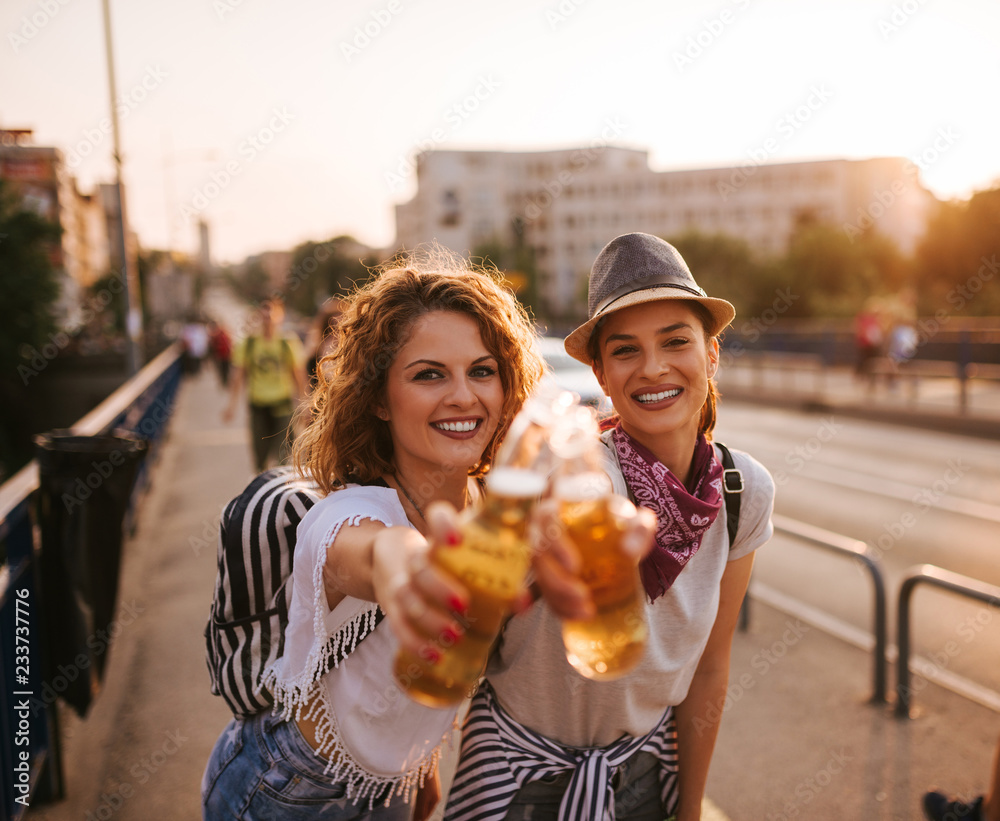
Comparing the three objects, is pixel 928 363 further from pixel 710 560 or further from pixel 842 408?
pixel 710 560

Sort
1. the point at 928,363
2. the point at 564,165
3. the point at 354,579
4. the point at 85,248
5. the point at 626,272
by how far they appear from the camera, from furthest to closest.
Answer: the point at 564,165 → the point at 85,248 → the point at 928,363 → the point at 626,272 → the point at 354,579

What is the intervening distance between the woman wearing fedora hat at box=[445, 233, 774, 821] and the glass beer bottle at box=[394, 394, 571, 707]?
75 cm

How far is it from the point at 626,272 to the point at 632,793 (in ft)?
4.54

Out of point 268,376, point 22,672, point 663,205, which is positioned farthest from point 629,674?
point 663,205

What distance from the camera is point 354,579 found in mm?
1379

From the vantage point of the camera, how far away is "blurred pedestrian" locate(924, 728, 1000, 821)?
8.17ft

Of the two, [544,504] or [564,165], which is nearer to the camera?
[544,504]

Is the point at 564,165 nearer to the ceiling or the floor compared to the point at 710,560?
nearer to the ceiling

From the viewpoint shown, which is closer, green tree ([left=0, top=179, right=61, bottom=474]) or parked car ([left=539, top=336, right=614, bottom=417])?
parked car ([left=539, top=336, right=614, bottom=417])

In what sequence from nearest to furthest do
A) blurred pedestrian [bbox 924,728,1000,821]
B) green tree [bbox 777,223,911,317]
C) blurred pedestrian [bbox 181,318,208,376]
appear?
blurred pedestrian [bbox 924,728,1000,821] < blurred pedestrian [bbox 181,318,208,376] < green tree [bbox 777,223,911,317]

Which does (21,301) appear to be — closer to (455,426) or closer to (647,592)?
(455,426)

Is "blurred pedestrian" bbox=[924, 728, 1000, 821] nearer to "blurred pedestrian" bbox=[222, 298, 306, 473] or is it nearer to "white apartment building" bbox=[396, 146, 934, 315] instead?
"blurred pedestrian" bbox=[222, 298, 306, 473]

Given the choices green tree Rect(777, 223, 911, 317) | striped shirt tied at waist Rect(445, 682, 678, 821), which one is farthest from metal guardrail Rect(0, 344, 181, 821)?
green tree Rect(777, 223, 911, 317)

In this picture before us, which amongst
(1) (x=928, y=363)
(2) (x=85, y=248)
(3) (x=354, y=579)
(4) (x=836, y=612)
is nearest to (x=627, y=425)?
(3) (x=354, y=579)
